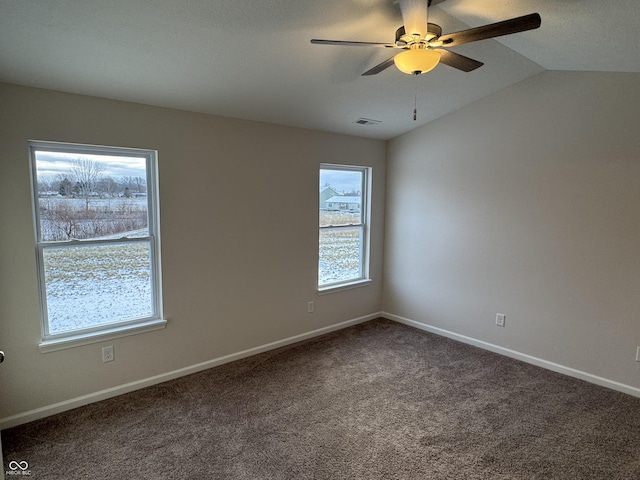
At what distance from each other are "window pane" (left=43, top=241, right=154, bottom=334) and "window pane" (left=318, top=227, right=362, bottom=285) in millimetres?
1937

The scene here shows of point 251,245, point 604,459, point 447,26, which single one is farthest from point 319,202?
point 604,459

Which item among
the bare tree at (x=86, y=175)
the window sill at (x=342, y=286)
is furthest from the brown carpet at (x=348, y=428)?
the bare tree at (x=86, y=175)

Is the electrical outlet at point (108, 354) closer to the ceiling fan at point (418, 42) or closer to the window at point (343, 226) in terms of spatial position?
the window at point (343, 226)

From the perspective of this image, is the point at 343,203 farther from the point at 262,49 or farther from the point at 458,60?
the point at 458,60

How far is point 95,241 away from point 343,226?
2.61 metres

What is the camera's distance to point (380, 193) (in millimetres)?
4805

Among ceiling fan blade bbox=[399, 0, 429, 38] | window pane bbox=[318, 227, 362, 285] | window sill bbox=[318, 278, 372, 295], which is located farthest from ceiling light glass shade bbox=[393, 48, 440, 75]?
window sill bbox=[318, 278, 372, 295]

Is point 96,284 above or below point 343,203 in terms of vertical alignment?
below

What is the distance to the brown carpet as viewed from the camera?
2207 mm

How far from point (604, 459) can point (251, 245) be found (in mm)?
3049

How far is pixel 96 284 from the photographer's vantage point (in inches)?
114

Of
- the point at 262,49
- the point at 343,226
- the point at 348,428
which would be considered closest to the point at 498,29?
the point at 262,49

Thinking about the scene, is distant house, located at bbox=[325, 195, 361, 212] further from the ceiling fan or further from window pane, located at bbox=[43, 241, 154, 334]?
the ceiling fan

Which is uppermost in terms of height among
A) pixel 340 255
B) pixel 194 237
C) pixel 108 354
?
pixel 194 237
